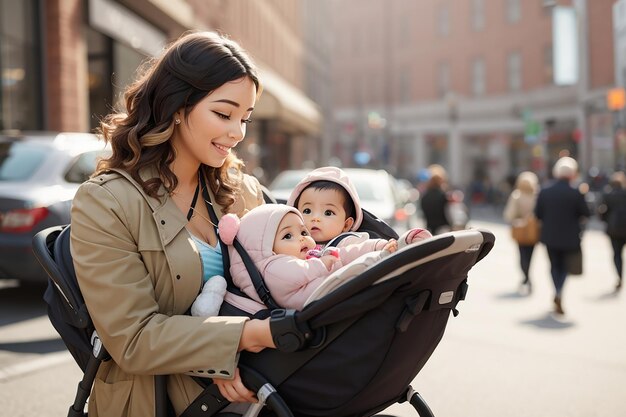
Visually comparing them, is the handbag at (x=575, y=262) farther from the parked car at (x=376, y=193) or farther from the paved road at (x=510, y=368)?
the parked car at (x=376, y=193)

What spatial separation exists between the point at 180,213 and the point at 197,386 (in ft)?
1.72

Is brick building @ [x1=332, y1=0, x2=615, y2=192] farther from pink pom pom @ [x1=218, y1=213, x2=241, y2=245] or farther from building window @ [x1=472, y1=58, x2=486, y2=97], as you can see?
pink pom pom @ [x1=218, y1=213, x2=241, y2=245]

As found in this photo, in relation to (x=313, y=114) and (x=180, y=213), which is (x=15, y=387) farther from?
(x=313, y=114)

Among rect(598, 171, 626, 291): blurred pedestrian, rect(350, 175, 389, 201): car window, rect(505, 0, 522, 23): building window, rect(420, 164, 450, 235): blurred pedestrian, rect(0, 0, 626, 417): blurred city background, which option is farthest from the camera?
rect(505, 0, 522, 23): building window

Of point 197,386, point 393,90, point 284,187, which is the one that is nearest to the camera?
point 197,386

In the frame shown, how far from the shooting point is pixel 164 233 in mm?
2250

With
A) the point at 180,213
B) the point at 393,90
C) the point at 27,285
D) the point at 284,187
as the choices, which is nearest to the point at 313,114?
the point at 393,90

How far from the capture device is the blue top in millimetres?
2379

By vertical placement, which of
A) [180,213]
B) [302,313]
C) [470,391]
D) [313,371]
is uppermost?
[180,213]

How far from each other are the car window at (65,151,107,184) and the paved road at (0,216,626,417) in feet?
4.73

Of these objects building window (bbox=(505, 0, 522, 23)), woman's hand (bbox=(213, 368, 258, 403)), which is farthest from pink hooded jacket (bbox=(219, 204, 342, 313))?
building window (bbox=(505, 0, 522, 23))

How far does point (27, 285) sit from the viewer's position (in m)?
8.50

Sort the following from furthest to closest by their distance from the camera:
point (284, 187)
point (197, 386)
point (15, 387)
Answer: point (284, 187) < point (15, 387) < point (197, 386)

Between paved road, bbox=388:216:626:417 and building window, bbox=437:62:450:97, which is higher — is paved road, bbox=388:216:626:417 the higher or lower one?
the lower one
